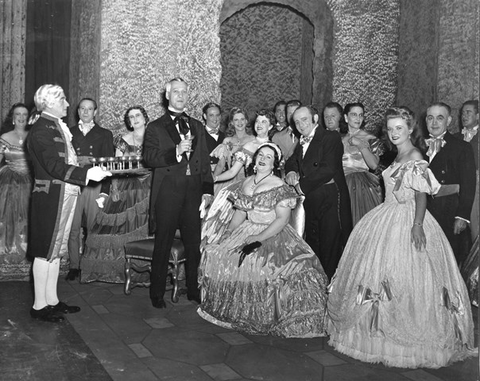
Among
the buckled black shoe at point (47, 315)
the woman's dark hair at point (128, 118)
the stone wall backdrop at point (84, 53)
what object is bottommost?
the buckled black shoe at point (47, 315)

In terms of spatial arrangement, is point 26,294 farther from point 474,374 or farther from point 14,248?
point 474,374

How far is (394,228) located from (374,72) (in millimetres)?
4254

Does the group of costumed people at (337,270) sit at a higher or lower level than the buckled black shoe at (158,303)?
higher

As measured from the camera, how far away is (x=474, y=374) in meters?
4.06

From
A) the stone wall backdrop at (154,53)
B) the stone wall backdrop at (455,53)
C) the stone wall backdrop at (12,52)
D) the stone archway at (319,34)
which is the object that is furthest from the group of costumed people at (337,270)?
the stone wall backdrop at (455,53)

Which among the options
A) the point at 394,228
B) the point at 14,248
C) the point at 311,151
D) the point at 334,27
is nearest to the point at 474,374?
the point at 394,228

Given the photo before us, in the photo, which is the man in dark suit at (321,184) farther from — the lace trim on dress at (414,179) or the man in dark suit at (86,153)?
the man in dark suit at (86,153)

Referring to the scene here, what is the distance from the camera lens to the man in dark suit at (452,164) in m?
5.36

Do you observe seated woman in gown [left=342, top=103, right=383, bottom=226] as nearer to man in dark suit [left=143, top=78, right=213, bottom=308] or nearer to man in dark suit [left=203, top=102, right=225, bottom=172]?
man in dark suit [left=203, top=102, right=225, bottom=172]

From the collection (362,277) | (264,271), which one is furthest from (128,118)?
(362,277)

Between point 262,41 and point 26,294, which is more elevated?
point 262,41

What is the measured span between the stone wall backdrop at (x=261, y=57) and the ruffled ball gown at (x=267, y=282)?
475 centimetres

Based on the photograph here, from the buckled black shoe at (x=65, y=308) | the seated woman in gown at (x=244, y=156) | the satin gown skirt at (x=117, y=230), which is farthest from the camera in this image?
the satin gown skirt at (x=117, y=230)

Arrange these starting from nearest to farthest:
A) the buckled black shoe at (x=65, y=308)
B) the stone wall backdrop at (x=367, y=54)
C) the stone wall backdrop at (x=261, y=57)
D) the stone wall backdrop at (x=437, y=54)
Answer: the buckled black shoe at (x=65, y=308)
the stone wall backdrop at (x=437, y=54)
the stone wall backdrop at (x=367, y=54)
the stone wall backdrop at (x=261, y=57)
